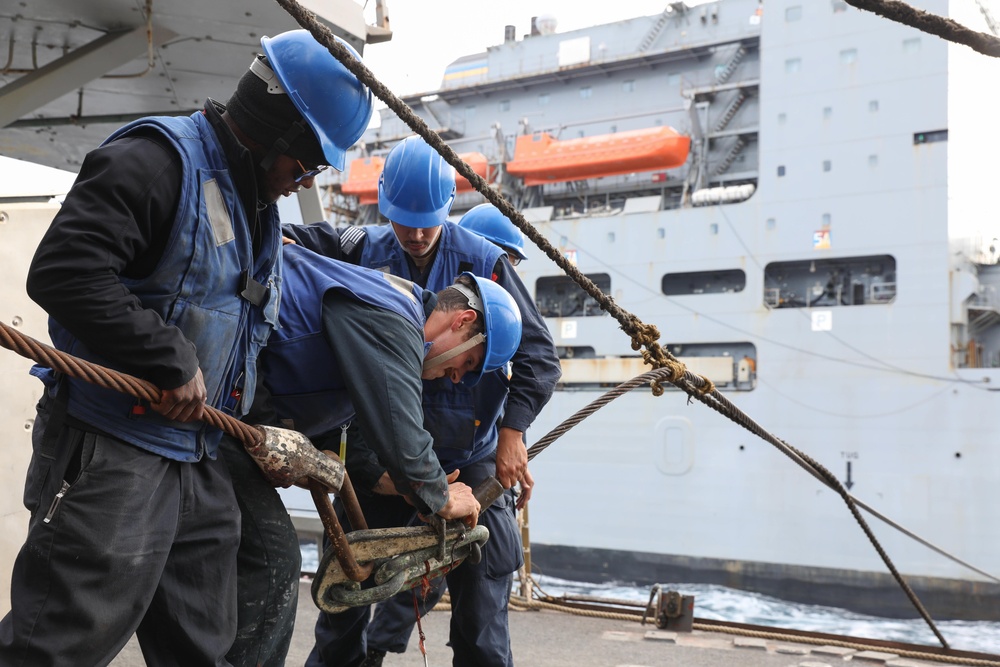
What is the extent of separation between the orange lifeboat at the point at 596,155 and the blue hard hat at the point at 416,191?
12.7 m

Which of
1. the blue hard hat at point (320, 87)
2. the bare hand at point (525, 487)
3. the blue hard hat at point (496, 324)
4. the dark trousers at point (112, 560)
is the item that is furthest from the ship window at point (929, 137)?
the dark trousers at point (112, 560)

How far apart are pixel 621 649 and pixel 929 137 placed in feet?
39.6

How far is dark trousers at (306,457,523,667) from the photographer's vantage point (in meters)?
2.37

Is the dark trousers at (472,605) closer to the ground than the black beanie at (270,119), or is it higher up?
closer to the ground

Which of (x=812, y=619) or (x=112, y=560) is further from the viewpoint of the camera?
(x=812, y=619)

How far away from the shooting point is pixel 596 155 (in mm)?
15305

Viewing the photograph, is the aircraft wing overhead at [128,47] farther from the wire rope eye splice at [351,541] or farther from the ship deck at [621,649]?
the ship deck at [621,649]

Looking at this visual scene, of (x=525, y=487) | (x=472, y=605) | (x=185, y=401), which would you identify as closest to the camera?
(x=185, y=401)

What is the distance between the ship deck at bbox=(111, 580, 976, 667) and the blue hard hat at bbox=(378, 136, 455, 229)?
1739mm

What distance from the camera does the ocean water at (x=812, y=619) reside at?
11383mm

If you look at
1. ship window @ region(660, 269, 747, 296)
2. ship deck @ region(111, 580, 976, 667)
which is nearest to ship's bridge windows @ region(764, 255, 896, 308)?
ship window @ region(660, 269, 747, 296)

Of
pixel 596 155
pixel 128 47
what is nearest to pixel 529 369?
pixel 128 47

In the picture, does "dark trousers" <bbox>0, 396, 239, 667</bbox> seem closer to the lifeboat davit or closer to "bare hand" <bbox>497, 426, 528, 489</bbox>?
"bare hand" <bbox>497, 426, 528, 489</bbox>

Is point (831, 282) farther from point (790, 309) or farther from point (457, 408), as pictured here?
point (457, 408)
